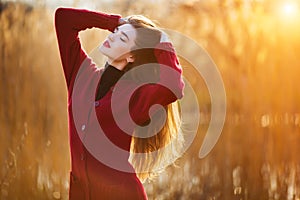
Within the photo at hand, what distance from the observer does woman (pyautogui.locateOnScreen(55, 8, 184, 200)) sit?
214 cm

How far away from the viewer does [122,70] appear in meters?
2.19

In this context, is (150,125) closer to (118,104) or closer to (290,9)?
(118,104)

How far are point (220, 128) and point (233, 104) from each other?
0.11 meters

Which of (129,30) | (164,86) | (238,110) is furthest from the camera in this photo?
(238,110)

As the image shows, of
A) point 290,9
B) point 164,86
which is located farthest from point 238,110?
point 164,86

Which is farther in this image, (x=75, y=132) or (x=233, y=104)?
(x=233, y=104)

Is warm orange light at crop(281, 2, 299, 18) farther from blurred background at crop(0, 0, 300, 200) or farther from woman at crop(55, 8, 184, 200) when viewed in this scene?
woman at crop(55, 8, 184, 200)

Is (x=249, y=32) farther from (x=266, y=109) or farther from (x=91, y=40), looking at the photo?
(x=91, y=40)

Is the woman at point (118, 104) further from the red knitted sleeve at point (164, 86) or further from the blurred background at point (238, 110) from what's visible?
the blurred background at point (238, 110)

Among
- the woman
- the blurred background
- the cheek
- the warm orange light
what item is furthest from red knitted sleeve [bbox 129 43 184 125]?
the warm orange light

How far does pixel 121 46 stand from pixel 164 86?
192mm

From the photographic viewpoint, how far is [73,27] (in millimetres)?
2250

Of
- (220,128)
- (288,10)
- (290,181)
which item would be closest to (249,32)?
(288,10)

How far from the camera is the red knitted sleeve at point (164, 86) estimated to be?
6.84ft
